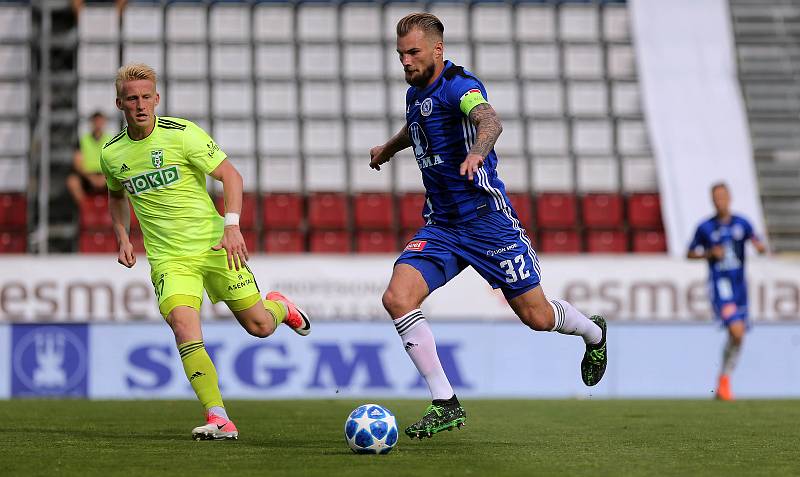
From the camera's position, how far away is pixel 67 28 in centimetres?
1959

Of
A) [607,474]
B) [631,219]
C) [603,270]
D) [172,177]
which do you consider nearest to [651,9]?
[631,219]

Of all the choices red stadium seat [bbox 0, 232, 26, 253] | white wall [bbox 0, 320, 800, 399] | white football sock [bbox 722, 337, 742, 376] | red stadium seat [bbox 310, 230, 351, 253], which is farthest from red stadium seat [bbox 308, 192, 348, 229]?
white football sock [bbox 722, 337, 742, 376]

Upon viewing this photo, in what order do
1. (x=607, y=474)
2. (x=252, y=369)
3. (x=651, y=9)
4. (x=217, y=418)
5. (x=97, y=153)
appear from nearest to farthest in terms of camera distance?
1. (x=607, y=474)
2. (x=217, y=418)
3. (x=252, y=369)
4. (x=97, y=153)
5. (x=651, y=9)

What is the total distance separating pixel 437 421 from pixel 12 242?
11.7 m

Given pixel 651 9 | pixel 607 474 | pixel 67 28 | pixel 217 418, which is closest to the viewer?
pixel 607 474

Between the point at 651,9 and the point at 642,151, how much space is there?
3.03m

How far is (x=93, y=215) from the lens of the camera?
17.5m

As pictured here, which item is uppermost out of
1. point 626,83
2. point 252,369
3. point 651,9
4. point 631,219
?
point 651,9

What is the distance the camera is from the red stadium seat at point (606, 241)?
707 inches

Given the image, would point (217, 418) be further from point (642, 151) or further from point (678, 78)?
point (678, 78)

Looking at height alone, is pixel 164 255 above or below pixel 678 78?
below

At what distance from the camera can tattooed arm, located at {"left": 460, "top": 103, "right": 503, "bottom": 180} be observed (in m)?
6.50

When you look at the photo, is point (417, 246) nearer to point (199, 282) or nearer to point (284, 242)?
point (199, 282)

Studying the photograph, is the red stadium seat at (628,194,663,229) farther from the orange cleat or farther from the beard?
the beard
